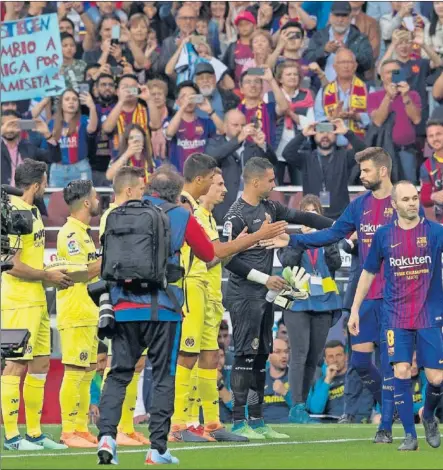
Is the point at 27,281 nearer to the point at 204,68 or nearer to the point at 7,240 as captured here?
the point at 7,240

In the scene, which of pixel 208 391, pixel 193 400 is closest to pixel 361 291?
pixel 208 391

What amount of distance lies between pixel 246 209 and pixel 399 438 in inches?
101

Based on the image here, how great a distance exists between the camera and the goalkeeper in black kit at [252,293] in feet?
42.3

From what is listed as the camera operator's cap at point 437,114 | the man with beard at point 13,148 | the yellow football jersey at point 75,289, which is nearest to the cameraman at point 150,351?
the yellow football jersey at point 75,289

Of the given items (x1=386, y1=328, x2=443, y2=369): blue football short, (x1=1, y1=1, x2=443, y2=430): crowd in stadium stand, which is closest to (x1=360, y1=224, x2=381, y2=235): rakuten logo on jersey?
(x1=386, y1=328, x2=443, y2=369): blue football short

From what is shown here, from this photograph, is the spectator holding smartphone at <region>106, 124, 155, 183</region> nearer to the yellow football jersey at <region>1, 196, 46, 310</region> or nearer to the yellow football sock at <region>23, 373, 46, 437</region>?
the yellow football jersey at <region>1, 196, 46, 310</region>

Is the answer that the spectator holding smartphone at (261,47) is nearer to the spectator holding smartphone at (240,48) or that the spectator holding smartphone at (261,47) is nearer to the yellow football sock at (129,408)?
the spectator holding smartphone at (240,48)

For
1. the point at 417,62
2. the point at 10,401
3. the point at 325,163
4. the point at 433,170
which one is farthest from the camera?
the point at 417,62

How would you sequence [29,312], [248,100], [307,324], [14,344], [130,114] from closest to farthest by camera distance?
[14,344]
[29,312]
[307,324]
[248,100]
[130,114]

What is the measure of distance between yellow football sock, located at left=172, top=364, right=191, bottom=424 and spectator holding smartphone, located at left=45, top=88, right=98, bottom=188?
775cm

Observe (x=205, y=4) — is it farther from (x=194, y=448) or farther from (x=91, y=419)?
(x=194, y=448)

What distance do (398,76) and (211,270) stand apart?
23.7ft

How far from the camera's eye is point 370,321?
41.2ft

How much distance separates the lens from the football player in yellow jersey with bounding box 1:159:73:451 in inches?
478
